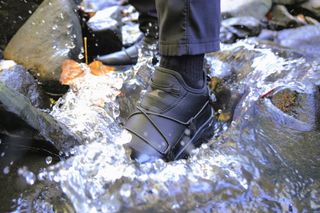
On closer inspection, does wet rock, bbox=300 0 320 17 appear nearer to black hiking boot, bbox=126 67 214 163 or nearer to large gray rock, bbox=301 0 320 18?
large gray rock, bbox=301 0 320 18

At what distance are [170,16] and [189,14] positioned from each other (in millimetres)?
76

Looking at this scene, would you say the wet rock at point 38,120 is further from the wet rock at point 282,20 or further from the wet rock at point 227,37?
the wet rock at point 282,20

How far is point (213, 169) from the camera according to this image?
1463 millimetres

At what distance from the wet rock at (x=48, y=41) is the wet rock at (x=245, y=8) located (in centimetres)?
186

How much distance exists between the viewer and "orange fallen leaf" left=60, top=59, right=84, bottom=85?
258cm

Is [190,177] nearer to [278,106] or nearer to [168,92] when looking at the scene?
[168,92]

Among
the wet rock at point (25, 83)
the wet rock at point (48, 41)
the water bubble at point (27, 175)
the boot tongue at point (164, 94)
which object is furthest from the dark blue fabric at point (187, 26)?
the wet rock at point (48, 41)

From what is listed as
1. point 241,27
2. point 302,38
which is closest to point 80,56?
point 241,27

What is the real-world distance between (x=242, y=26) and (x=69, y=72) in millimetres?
1857

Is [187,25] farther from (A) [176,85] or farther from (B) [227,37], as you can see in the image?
(B) [227,37]

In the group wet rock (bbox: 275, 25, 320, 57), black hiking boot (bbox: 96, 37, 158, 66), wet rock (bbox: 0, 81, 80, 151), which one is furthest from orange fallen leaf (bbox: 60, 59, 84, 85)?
wet rock (bbox: 275, 25, 320, 57)

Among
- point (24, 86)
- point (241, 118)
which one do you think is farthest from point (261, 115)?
point (24, 86)

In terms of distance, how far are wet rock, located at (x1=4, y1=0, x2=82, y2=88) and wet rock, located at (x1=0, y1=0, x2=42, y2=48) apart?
202 mm

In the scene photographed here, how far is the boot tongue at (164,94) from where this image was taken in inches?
64.3
